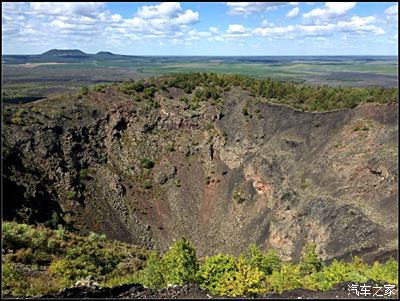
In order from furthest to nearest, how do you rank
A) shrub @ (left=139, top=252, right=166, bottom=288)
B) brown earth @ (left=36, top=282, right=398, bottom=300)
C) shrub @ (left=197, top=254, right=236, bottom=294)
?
1. shrub @ (left=139, top=252, right=166, bottom=288)
2. shrub @ (left=197, top=254, right=236, bottom=294)
3. brown earth @ (left=36, top=282, right=398, bottom=300)

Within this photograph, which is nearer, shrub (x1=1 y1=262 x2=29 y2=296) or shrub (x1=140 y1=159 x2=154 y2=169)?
shrub (x1=1 y1=262 x2=29 y2=296)

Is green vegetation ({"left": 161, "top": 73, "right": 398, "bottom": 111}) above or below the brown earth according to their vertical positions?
above

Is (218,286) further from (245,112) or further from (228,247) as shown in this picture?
(245,112)

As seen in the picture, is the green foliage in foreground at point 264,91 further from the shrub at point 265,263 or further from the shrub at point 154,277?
the shrub at point 154,277

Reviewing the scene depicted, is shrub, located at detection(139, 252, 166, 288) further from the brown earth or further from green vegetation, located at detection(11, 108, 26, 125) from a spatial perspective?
green vegetation, located at detection(11, 108, 26, 125)

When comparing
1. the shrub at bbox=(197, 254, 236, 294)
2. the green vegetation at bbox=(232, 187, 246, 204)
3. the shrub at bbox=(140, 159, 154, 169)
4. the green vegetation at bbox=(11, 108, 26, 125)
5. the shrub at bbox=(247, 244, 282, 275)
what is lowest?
the green vegetation at bbox=(232, 187, 246, 204)

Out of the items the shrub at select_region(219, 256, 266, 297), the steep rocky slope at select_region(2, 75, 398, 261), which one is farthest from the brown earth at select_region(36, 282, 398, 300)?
the steep rocky slope at select_region(2, 75, 398, 261)

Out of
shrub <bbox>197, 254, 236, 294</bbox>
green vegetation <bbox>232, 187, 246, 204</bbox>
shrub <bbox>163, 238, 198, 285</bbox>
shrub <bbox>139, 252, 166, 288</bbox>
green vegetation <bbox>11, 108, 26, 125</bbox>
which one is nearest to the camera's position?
shrub <bbox>197, 254, 236, 294</bbox>

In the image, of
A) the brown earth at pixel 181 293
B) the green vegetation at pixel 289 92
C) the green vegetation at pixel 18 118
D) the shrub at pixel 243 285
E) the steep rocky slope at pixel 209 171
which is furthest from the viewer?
the green vegetation at pixel 289 92

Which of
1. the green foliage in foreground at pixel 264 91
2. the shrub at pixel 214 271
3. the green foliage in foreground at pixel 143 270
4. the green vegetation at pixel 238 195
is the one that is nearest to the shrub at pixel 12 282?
the green foliage in foreground at pixel 143 270
